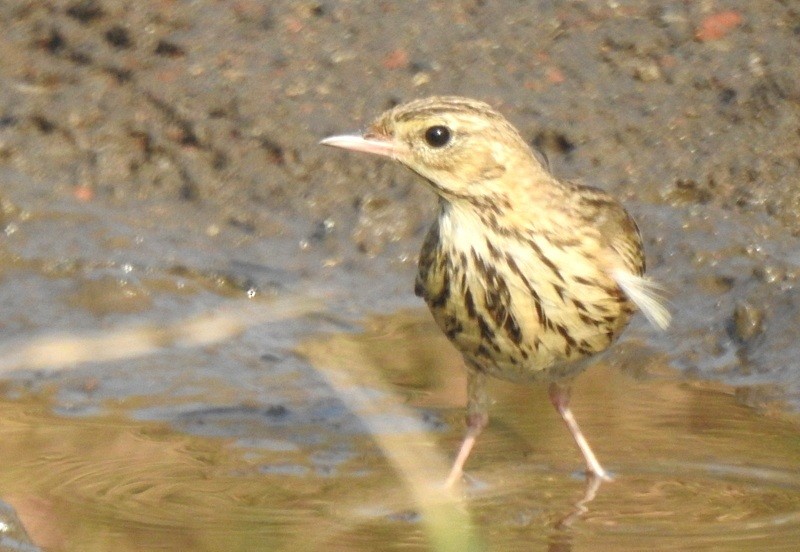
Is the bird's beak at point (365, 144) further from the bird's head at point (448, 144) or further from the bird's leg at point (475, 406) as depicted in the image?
the bird's leg at point (475, 406)

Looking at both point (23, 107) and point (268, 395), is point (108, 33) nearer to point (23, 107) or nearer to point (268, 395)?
point (23, 107)

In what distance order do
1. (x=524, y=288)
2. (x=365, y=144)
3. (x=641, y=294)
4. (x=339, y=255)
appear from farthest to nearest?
(x=339, y=255) → (x=641, y=294) → (x=524, y=288) → (x=365, y=144)

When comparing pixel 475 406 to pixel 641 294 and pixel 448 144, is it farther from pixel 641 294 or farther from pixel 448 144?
pixel 448 144

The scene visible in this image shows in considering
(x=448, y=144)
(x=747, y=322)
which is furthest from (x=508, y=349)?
(x=747, y=322)

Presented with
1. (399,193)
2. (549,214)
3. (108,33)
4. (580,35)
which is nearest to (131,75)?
(108,33)

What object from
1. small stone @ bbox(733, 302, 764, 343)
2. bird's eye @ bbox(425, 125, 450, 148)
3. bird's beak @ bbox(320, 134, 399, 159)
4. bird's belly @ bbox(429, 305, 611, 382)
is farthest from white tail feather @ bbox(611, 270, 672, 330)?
small stone @ bbox(733, 302, 764, 343)

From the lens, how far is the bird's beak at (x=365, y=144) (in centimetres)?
583

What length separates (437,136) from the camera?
592 cm

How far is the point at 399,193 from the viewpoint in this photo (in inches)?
333

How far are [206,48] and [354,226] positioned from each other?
1.40m

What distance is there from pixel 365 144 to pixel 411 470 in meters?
1.34

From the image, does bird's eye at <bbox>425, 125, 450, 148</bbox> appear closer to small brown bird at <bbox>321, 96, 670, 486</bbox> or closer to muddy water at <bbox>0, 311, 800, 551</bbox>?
small brown bird at <bbox>321, 96, 670, 486</bbox>

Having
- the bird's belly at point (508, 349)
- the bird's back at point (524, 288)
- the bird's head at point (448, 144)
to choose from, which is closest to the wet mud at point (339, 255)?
the bird's belly at point (508, 349)

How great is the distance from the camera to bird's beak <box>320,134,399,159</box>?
5.83 m
